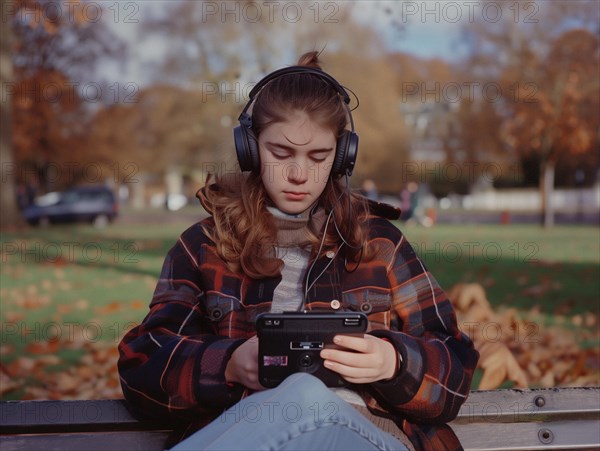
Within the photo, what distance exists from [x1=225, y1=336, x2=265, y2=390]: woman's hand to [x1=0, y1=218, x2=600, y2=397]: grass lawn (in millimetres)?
3897

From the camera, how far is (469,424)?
2471 mm

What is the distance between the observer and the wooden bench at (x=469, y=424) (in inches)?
92.2

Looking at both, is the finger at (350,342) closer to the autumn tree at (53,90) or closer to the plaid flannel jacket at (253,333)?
the plaid flannel jacket at (253,333)

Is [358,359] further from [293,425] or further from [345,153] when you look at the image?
[345,153]

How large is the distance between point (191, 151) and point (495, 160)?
622 inches

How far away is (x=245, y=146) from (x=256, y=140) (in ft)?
0.21

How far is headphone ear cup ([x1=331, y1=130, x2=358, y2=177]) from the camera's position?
239 centimetres

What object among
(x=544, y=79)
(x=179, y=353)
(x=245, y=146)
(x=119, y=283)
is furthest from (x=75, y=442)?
(x=544, y=79)

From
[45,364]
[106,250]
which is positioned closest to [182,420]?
[45,364]

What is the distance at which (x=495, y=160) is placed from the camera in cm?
3794

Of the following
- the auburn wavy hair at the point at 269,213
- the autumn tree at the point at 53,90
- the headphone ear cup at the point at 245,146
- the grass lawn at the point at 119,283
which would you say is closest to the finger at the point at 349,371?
the auburn wavy hair at the point at 269,213

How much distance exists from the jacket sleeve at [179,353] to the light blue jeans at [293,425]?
0.91ft

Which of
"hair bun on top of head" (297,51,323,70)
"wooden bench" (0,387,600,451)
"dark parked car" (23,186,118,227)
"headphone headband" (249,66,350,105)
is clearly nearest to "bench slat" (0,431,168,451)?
"wooden bench" (0,387,600,451)

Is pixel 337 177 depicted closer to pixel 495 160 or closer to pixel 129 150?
pixel 495 160
